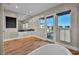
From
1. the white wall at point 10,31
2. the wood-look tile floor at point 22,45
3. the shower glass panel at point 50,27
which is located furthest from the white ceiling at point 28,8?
the wood-look tile floor at point 22,45

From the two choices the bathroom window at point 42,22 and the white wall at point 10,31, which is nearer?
the white wall at point 10,31

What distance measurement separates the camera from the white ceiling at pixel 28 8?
57.2 inches

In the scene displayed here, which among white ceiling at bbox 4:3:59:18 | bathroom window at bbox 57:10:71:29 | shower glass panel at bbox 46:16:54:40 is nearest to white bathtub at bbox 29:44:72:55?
shower glass panel at bbox 46:16:54:40

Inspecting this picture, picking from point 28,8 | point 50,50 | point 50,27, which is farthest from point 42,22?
point 50,50

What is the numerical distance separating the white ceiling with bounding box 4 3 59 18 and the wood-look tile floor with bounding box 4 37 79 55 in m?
0.37

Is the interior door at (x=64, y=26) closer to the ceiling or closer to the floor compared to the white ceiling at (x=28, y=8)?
closer to the floor

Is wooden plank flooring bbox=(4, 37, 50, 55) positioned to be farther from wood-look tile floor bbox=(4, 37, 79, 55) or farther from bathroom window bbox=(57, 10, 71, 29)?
bathroom window bbox=(57, 10, 71, 29)

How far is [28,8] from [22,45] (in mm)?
531

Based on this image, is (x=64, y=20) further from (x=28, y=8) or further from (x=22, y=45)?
(x=22, y=45)

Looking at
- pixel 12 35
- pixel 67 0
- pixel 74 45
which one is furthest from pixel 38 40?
pixel 67 0

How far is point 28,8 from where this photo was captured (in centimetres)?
151

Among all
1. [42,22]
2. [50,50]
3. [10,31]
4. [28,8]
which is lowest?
[50,50]

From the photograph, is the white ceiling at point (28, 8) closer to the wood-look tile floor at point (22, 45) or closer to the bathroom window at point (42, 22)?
the bathroom window at point (42, 22)

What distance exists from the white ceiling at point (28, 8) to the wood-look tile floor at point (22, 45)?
37 cm
